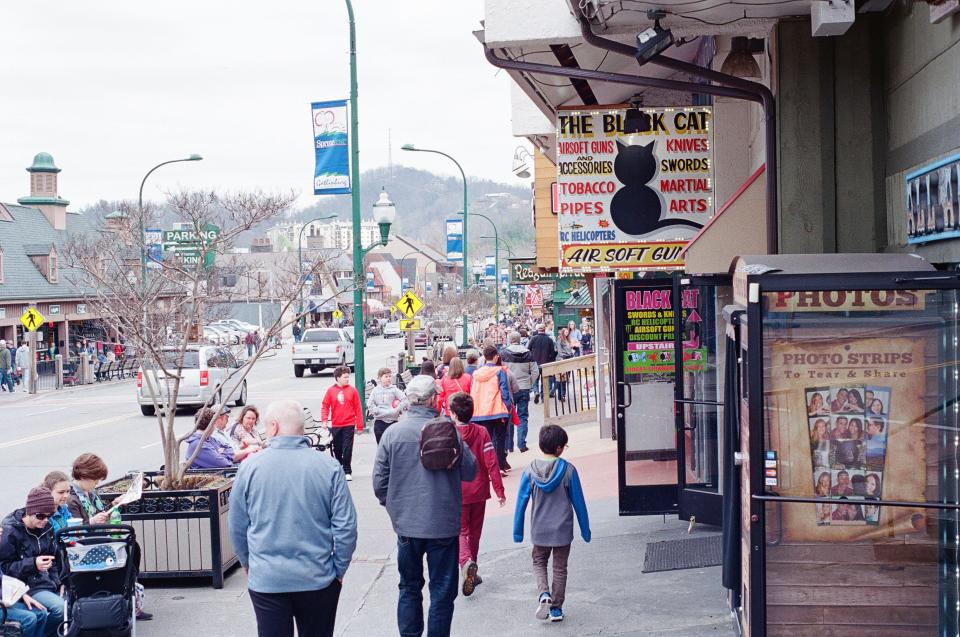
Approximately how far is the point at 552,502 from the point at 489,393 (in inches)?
240

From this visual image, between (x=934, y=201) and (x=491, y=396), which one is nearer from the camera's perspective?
(x=934, y=201)

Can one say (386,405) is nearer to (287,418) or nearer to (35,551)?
(35,551)

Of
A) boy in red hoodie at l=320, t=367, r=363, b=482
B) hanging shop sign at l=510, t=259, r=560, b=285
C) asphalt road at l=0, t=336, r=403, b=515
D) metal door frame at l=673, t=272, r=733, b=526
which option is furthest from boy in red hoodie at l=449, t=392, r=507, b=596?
hanging shop sign at l=510, t=259, r=560, b=285

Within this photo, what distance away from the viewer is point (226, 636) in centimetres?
771

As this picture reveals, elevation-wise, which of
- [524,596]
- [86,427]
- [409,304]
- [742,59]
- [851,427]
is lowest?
[86,427]

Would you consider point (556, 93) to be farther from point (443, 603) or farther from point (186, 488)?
point (443, 603)

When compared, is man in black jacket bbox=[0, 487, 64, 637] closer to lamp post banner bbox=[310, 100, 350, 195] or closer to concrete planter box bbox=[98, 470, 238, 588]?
concrete planter box bbox=[98, 470, 238, 588]

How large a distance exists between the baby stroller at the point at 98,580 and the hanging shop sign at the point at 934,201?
518cm

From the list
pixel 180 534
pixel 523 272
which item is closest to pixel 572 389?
pixel 180 534

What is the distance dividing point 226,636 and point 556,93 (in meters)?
6.95

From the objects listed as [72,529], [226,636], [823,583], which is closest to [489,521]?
[226,636]

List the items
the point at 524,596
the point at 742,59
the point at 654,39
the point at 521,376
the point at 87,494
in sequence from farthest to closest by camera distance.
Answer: the point at 521,376 → the point at 742,59 → the point at 524,596 → the point at 87,494 → the point at 654,39

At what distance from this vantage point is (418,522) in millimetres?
6730

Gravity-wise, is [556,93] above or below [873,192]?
above
